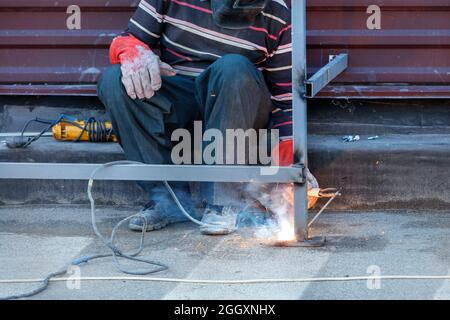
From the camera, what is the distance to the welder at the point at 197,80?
353 cm

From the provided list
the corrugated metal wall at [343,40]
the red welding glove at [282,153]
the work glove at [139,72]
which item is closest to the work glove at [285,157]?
the red welding glove at [282,153]

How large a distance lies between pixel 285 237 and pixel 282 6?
1.10 meters

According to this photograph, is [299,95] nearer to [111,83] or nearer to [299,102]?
[299,102]

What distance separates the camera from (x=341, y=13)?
4281 mm

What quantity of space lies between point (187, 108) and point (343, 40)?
1013 mm

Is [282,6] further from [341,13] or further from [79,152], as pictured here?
[79,152]

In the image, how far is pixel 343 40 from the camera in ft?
14.1

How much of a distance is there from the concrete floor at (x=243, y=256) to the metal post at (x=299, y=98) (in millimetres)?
202

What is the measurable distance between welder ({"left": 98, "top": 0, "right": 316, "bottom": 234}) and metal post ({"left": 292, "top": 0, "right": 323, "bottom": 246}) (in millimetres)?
279

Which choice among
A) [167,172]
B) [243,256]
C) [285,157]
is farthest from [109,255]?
[285,157]

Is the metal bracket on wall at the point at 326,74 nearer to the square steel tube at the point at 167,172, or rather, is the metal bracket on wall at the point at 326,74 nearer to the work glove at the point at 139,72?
the square steel tube at the point at 167,172

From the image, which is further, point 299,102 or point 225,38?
point 225,38
